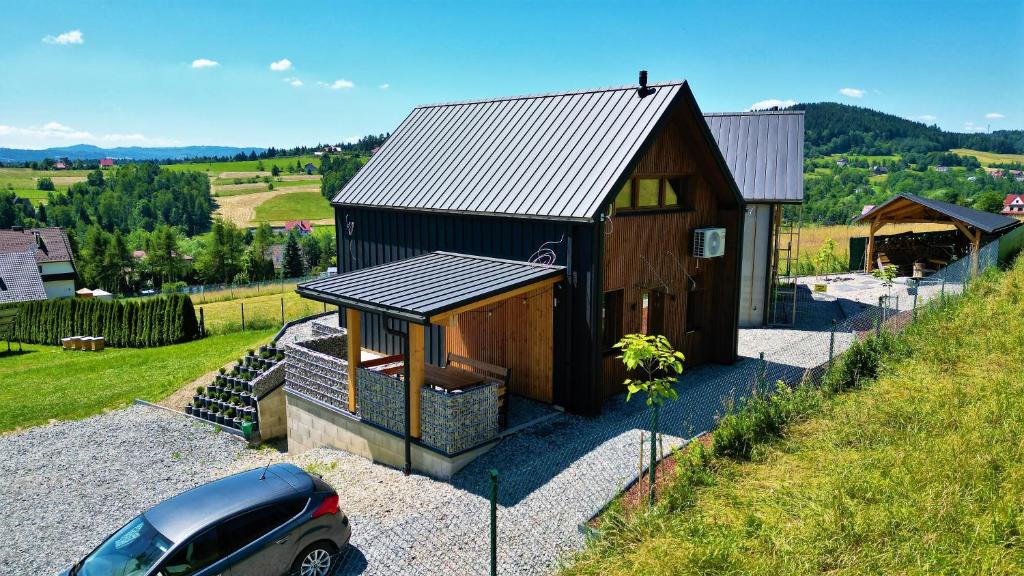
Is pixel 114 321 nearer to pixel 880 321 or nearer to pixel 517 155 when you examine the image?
pixel 517 155

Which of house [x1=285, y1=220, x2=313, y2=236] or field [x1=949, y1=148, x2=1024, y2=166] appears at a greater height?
field [x1=949, y1=148, x2=1024, y2=166]

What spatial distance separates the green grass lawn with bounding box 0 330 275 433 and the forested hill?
131808mm

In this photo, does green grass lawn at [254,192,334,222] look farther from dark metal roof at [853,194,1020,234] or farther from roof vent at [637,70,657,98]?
roof vent at [637,70,657,98]

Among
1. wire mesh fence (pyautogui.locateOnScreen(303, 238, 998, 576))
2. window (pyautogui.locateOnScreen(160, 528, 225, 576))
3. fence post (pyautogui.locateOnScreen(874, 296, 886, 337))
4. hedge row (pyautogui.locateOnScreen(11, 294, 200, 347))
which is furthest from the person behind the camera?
hedge row (pyautogui.locateOnScreen(11, 294, 200, 347))

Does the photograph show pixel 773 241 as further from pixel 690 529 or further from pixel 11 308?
pixel 11 308

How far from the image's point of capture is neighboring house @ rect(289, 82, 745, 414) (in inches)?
463

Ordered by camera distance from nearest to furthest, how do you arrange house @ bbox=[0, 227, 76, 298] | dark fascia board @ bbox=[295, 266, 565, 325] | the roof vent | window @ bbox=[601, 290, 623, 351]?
1. dark fascia board @ bbox=[295, 266, 565, 325]
2. window @ bbox=[601, 290, 623, 351]
3. the roof vent
4. house @ bbox=[0, 227, 76, 298]

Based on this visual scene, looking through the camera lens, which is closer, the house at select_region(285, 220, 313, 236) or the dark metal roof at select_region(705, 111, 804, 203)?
the dark metal roof at select_region(705, 111, 804, 203)

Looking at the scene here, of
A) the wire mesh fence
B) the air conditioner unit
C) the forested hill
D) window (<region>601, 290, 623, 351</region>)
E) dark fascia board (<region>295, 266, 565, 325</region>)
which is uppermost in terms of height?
the forested hill

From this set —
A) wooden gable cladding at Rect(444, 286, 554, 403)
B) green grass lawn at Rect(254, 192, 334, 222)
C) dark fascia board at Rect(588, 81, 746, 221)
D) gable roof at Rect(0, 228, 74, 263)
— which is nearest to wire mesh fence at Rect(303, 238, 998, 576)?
wooden gable cladding at Rect(444, 286, 554, 403)

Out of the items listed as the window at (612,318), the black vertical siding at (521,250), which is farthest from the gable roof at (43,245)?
the window at (612,318)

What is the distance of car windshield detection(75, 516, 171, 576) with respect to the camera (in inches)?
273

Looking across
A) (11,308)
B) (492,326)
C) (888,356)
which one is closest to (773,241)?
(888,356)

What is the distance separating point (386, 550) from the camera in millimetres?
8305
